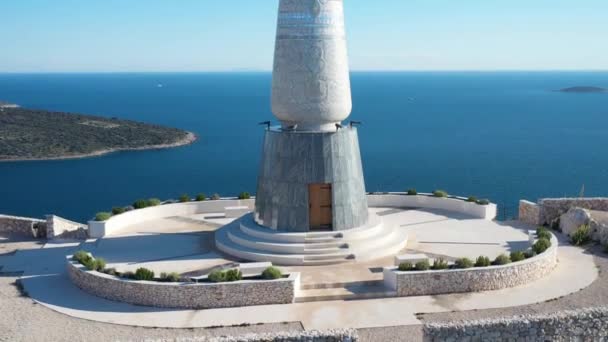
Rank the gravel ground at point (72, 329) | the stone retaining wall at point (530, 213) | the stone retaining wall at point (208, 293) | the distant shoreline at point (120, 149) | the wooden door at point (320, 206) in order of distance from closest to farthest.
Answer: the gravel ground at point (72, 329) → the stone retaining wall at point (208, 293) → the wooden door at point (320, 206) → the stone retaining wall at point (530, 213) → the distant shoreline at point (120, 149)

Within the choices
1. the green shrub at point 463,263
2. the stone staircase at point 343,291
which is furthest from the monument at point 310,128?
the green shrub at point 463,263

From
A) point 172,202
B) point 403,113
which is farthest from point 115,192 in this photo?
point 403,113

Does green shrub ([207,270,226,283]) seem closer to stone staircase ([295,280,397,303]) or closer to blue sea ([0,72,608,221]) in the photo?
stone staircase ([295,280,397,303])

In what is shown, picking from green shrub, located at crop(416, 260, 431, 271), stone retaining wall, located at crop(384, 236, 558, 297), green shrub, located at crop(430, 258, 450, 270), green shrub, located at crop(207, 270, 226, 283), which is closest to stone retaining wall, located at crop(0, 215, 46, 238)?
green shrub, located at crop(207, 270, 226, 283)

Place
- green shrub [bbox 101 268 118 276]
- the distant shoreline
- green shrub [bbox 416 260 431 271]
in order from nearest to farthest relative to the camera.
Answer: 1. green shrub [bbox 416 260 431 271]
2. green shrub [bbox 101 268 118 276]
3. the distant shoreline

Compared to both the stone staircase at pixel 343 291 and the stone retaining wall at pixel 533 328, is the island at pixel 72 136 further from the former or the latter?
the stone retaining wall at pixel 533 328

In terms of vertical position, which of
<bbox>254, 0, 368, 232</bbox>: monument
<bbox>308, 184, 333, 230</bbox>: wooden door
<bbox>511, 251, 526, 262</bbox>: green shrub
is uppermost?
<bbox>254, 0, 368, 232</bbox>: monument
